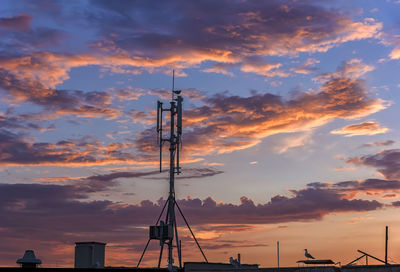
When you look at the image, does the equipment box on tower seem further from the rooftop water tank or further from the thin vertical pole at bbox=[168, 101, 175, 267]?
the rooftop water tank

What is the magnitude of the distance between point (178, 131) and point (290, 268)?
18.5m

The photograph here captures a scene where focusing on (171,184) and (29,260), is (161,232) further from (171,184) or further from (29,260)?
(29,260)

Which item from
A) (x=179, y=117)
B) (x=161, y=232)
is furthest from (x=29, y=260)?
(x=179, y=117)

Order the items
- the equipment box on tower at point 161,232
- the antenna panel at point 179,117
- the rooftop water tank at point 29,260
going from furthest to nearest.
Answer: the antenna panel at point 179,117, the equipment box on tower at point 161,232, the rooftop water tank at point 29,260

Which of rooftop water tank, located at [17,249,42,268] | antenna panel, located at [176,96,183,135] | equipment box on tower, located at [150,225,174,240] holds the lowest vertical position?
rooftop water tank, located at [17,249,42,268]

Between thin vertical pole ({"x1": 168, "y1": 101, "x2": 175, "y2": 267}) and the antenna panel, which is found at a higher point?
the antenna panel

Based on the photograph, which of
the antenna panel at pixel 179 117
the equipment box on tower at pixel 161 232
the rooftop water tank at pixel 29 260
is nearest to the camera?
the rooftop water tank at pixel 29 260

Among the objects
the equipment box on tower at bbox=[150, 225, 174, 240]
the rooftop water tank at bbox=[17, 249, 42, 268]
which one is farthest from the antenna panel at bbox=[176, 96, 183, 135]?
the rooftop water tank at bbox=[17, 249, 42, 268]

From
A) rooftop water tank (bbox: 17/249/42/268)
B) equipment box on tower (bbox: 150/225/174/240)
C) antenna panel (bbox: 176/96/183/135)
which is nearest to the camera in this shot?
rooftop water tank (bbox: 17/249/42/268)

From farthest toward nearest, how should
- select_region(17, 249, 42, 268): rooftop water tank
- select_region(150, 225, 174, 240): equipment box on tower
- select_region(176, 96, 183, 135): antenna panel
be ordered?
select_region(176, 96, 183, 135): antenna panel → select_region(150, 225, 174, 240): equipment box on tower → select_region(17, 249, 42, 268): rooftop water tank

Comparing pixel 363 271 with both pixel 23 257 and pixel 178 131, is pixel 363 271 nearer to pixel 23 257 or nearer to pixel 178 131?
pixel 178 131

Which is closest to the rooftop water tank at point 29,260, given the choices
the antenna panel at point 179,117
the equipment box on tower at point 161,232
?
the equipment box on tower at point 161,232

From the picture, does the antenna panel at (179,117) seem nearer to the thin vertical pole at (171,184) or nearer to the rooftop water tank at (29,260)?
the thin vertical pole at (171,184)

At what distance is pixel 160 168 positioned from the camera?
65.6 metres
